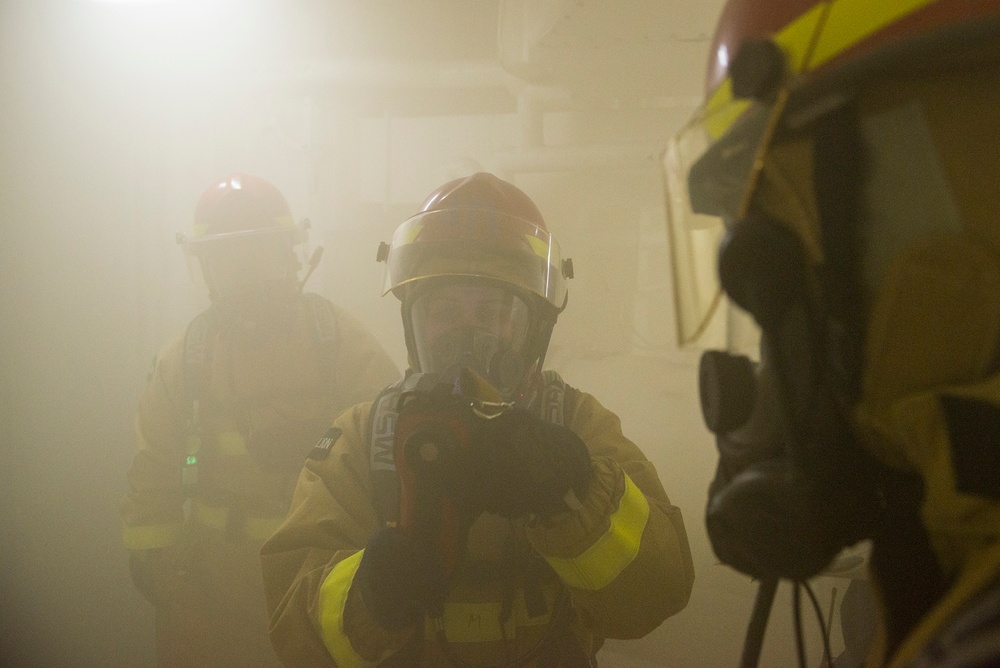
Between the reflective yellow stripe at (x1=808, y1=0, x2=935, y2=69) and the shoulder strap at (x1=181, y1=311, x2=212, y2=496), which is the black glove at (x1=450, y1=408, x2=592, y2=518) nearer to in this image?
the reflective yellow stripe at (x1=808, y1=0, x2=935, y2=69)

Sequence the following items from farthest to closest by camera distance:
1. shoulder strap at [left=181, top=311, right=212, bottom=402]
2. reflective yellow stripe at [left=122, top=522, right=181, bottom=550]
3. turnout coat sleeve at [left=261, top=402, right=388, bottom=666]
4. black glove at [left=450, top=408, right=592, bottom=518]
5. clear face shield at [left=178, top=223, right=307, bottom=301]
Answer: clear face shield at [left=178, top=223, right=307, bottom=301] → shoulder strap at [left=181, top=311, right=212, bottom=402] → reflective yellow stripe at [left=122, top=522, right=181, bottom=550] → turnout coat sleeve at [left=261, top=402, right=388, bottom=666] → black glove at [left=450, top=408, right=592, bottom=518]

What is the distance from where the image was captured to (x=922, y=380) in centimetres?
54

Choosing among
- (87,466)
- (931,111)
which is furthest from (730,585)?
(87,466)

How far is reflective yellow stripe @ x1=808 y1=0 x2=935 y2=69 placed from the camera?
59 cm

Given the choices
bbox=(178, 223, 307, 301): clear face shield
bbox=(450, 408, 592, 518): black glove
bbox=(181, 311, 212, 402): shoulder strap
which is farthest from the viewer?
bbox=(178, 223, 307, 301): clear face shield

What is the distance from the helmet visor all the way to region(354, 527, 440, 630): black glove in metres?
0.62

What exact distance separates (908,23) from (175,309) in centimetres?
384

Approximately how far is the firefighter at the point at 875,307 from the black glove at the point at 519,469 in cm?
33

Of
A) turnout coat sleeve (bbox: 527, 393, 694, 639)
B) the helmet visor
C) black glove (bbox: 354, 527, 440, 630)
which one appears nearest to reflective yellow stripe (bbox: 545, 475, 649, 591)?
turnout coat sleeve (bbox: 527, 393, 694, 639)

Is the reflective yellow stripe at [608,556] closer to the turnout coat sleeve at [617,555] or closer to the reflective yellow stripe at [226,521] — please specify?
the turnout coat sleeve at [617,555]

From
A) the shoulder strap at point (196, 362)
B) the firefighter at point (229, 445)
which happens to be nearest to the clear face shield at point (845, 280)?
the firefighter at point (229, 445)

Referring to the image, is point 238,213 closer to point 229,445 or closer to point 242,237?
point 242,237

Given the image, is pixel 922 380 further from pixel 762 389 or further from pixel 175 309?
pixel 175 309

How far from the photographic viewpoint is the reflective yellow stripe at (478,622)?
1224 millimetres
